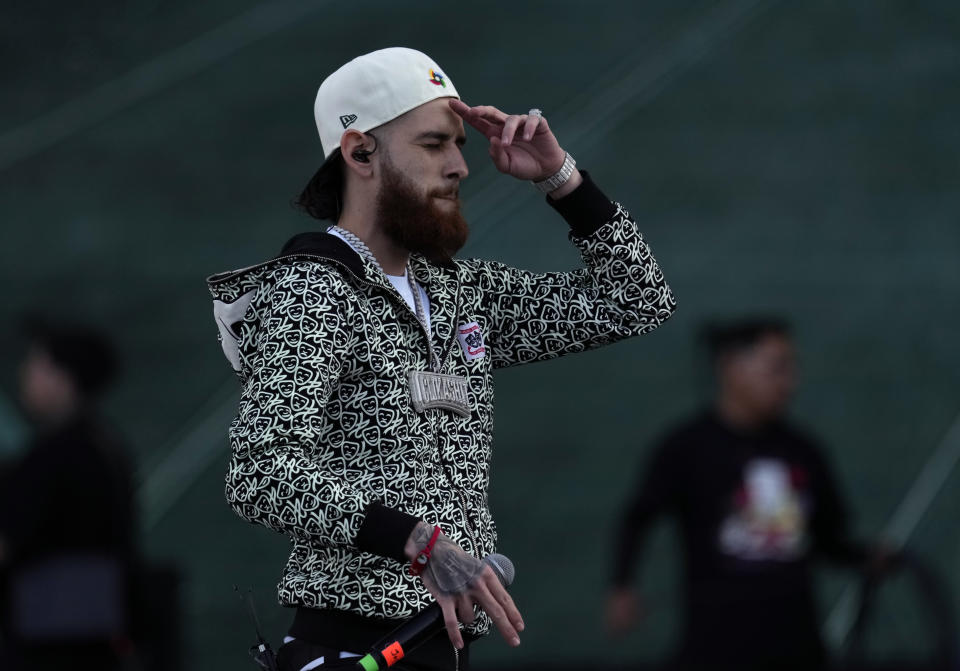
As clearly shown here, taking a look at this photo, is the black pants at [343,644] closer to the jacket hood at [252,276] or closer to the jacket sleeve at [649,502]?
the jacket hood at [252,276]

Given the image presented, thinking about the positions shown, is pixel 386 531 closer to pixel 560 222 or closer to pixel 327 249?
pixel 327 249

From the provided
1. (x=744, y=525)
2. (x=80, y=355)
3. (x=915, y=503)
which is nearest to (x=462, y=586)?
(x=744, y=525)

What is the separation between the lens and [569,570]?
6008mm

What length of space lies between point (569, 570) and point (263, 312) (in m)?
4.19

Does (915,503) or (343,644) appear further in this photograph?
(915,503)

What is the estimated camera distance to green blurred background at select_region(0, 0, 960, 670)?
612cm

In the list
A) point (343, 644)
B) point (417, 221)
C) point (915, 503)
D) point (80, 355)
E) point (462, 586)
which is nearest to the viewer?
point (462, 586)

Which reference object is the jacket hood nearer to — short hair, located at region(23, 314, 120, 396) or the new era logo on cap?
the new era logo on cap

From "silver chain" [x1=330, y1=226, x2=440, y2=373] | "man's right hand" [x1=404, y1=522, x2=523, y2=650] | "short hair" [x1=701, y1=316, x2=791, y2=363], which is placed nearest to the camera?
"man's right hand" [x1=404, y1=522, x2=523, y2=650]

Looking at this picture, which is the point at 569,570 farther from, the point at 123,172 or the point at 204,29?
the point at 204,29

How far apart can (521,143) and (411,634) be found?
2.39ft

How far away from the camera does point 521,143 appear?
2191 mm

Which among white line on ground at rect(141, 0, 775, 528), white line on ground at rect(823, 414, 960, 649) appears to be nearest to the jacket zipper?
white line on ground at rect(823, 414, 960, 649)

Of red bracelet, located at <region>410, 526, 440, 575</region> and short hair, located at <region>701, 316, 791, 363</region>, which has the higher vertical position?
red bracelet, located at <region>410, 526, 440, 575</region>
